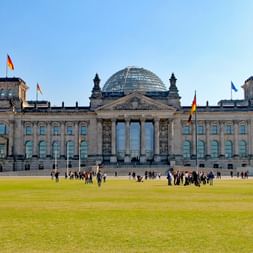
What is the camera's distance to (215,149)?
4884 inches

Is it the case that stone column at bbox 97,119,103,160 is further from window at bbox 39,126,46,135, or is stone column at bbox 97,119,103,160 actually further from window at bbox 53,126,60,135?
window at bbox 39,126,46,135

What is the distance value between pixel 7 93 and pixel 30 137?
13.1 m

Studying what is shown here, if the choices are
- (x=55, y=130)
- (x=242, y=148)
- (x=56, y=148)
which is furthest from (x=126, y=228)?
(x=242, y=148)

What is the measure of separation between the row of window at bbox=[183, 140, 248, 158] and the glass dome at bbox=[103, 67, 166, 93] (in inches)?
868

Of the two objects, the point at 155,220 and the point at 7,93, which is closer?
the point at 155,220

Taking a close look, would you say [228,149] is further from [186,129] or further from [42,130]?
[42,130]

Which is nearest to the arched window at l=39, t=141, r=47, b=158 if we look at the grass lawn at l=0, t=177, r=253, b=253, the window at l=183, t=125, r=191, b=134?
the window at l=183, t=125, r=191, b=134

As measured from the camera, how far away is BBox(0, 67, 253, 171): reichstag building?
12044cm

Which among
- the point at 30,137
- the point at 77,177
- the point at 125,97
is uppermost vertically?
the point at 125,97

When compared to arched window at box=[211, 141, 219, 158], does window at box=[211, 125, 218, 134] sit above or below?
above

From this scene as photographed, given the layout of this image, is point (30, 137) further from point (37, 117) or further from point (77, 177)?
point (77, 177)

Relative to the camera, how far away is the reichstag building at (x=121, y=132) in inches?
4742

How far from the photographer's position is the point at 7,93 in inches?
4929

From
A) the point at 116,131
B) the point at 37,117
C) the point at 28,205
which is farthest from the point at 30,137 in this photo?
the point at 28,205
